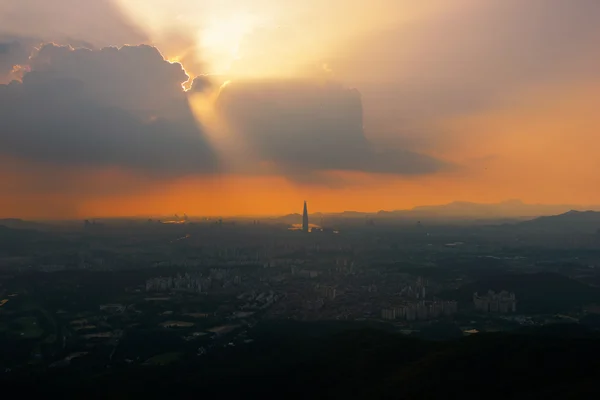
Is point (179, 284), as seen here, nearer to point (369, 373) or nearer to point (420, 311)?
point (420, 311)

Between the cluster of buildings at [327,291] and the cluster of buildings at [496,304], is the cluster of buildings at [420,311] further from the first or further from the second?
the cluster of buildings at [327,291]

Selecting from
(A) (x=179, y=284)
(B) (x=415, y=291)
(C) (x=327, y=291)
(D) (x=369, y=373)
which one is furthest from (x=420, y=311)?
(A) (x=179, y=284)

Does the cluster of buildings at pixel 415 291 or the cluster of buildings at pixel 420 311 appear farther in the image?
the cluster of buildings at pixel 415 291

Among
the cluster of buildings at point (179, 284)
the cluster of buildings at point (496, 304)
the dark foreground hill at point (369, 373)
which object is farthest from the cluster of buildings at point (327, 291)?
the dark foreground hill at point (369, 373)

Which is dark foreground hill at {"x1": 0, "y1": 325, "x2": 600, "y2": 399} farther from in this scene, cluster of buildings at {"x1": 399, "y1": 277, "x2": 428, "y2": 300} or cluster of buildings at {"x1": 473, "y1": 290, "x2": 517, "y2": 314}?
cluster of buildings at {"x1": 399, "y1": 277, "x2": 428, "y2": 300}

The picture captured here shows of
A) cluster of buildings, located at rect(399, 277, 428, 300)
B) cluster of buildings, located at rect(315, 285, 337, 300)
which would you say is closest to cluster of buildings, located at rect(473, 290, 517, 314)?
cluster of buildings, located at rect(399, 277, 428, 300)

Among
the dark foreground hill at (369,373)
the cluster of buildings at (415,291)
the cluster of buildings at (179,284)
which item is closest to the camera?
the dark foreground hill at (369,373)

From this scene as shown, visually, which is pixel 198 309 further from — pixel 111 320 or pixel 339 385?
pixel 339 385
